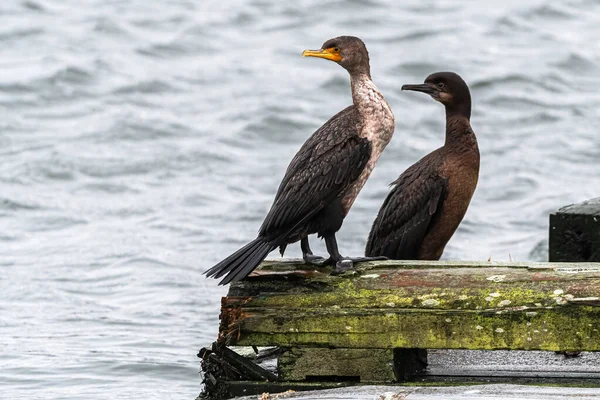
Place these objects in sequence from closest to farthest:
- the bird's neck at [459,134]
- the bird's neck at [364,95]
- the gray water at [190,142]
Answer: the bird's neck at [364,95]
the bird's neck at [459,134]
the gray water at [190,142]

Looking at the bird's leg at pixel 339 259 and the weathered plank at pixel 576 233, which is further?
the weathered plank at pixel 576 233

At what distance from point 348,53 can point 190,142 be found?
1004 cm

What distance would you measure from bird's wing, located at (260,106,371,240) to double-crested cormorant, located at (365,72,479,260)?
1.24 meters

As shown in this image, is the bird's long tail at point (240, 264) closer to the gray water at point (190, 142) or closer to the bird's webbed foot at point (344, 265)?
the bird's webbed foot at point (344, 265)

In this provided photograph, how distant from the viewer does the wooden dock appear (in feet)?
17.4

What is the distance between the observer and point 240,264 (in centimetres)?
552

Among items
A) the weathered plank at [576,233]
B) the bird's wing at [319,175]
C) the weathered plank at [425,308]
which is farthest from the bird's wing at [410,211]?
the weathered plank at [425,308]

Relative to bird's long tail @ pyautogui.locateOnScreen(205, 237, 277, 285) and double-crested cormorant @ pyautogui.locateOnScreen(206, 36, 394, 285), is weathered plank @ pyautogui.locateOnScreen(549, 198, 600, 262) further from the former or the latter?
bird's long tail @ pyautogui.locateOnScreen(205, 237, 277, 285)

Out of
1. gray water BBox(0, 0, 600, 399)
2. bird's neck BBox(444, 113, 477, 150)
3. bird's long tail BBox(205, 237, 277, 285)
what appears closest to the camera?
bird's long tail BBox(205, 237, 277, 285)

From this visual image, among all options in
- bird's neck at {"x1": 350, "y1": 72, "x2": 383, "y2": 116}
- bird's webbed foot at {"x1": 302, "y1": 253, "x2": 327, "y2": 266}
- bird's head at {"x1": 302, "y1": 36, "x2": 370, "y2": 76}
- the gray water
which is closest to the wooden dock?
bird's webbed foot at {"x1": 302, "y1": 253, "x2": 327, "y2": 266}

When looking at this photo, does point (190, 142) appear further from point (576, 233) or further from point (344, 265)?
point (344, 265)

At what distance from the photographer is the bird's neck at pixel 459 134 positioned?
23.6 ft

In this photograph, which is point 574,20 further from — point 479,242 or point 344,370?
point 344,370

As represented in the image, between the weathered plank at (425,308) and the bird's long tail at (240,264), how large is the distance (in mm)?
100
